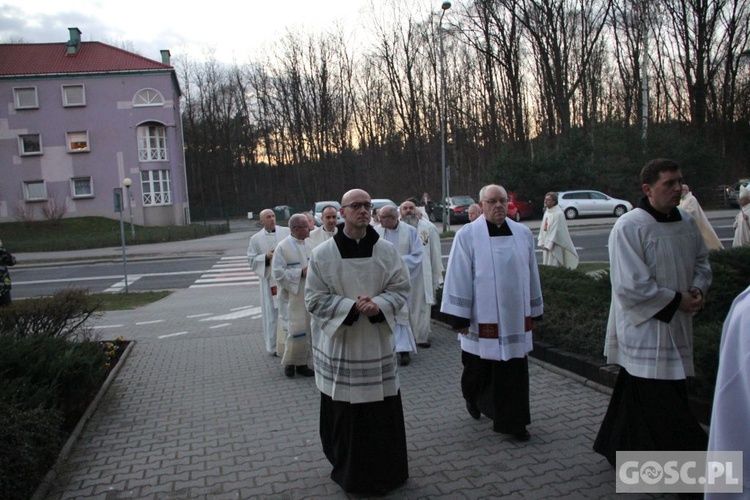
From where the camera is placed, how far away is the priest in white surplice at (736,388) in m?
1.56

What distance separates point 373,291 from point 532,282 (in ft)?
5.37

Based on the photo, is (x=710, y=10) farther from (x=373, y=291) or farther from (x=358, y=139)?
(x=373, y=291)

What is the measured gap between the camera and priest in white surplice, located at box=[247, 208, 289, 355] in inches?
331

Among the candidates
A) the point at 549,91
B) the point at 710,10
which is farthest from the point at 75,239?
the point at 710,10

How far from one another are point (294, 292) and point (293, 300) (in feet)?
0.59

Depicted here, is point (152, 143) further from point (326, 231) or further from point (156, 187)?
point (326, 231)

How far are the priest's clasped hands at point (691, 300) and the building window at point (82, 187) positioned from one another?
47.1 metres

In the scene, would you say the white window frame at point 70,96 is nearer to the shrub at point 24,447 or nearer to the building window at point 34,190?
the building window at point 34,190

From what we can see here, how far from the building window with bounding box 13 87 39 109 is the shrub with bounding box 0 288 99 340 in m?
43.3

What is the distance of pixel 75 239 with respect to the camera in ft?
111

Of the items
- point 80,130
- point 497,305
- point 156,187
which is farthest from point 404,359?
point 80,130

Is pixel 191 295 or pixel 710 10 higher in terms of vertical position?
pixel 710 10

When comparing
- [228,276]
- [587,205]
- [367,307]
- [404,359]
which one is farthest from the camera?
[587,205]

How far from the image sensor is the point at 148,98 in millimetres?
45469
